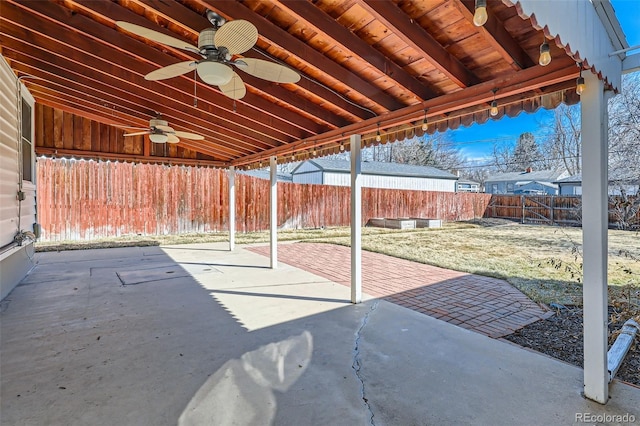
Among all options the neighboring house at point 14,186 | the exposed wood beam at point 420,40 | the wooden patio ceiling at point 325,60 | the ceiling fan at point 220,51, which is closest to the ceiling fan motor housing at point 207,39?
the ceiling fan at point 220,51

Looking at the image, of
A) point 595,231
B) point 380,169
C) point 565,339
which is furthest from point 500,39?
point 380,169

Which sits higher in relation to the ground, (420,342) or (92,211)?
(92,211)

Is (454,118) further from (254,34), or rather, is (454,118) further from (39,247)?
(39,247)

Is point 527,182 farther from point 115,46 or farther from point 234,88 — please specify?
point 115,46

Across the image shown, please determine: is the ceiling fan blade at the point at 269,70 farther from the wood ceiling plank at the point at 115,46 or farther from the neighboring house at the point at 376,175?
the neighboring house at the point at 376,175

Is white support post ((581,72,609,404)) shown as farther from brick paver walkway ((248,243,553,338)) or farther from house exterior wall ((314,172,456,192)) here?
house exterior wall ((314,172,456,192))

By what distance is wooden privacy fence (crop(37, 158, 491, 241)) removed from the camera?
8.83 meters

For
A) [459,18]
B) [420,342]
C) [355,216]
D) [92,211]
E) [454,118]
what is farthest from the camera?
[92,211]

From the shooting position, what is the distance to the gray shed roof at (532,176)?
82.3 ft

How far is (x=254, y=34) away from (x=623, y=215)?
3781mm

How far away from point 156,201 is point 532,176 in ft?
90.4

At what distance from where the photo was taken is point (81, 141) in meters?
6.98

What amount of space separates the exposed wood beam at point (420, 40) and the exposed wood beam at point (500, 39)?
0.34 m

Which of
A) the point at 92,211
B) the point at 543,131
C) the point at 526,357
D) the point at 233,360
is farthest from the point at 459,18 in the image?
the point at 543,131
